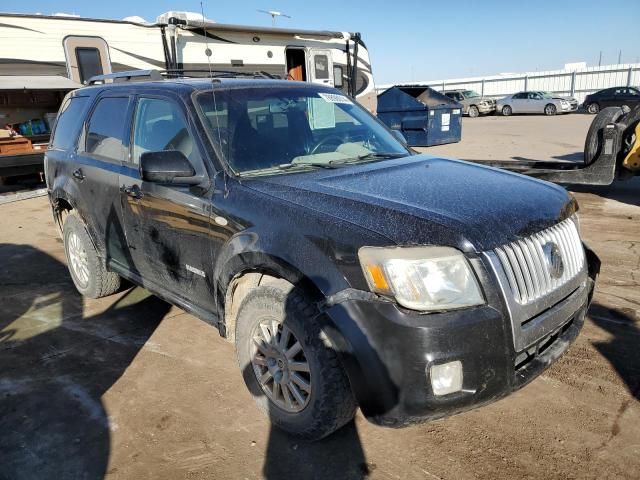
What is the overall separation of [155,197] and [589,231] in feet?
17.3

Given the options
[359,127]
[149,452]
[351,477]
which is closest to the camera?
[351,477]

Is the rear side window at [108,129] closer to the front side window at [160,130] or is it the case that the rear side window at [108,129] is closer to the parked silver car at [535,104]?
the front side window at [160,130]

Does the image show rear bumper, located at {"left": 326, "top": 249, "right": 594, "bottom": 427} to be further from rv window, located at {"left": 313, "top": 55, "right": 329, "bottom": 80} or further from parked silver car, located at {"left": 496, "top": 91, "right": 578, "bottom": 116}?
parked silver car, located at {"left": 496, "top": 91, "right": 578, "bottom": 116}

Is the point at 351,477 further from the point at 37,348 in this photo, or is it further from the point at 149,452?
the point at 37,348

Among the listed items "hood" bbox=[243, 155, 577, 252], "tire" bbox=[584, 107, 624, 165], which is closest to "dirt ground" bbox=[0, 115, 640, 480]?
"hood" bbox=[243, 155, 577, 252]

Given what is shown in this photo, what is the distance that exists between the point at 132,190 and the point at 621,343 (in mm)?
3607

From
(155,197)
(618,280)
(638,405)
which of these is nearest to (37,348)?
(155,197)

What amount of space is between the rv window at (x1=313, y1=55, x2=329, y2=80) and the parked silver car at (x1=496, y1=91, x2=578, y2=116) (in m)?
20.4

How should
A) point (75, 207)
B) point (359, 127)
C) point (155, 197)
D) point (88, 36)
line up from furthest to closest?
point (88, 36) < point (75, 207) < point (359, 127) < point (155, 197)

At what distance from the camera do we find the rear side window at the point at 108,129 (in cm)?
386

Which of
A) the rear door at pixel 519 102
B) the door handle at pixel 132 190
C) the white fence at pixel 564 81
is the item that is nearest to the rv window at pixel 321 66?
the door handle at pixel 132 190

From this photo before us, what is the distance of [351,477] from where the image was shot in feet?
8.11

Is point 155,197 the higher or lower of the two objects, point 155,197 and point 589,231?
the higher

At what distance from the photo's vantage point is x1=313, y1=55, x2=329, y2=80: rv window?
1248 cm
